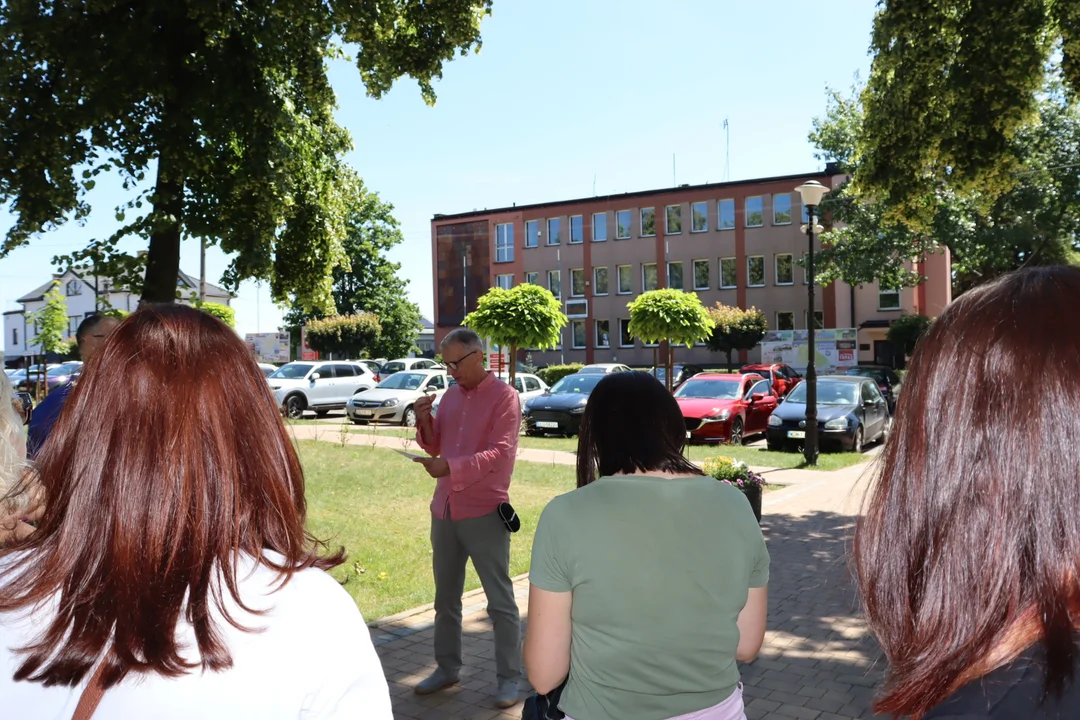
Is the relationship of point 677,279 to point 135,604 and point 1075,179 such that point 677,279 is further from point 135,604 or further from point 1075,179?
point 135,604

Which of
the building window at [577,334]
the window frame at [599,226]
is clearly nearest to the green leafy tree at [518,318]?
the building window at [577,334]

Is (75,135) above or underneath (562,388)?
above

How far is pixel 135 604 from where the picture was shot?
1.32 meters

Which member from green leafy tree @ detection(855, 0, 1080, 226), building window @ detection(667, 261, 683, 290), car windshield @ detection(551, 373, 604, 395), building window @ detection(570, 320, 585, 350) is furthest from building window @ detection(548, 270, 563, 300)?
green leafy tree @ detection(855, 0, 1080, 226)

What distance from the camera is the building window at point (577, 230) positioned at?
171 feet

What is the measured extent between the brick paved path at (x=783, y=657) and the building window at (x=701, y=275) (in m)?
41.3

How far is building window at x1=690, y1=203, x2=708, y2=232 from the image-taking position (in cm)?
4841

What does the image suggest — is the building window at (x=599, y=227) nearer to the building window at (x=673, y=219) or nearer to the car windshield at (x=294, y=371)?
the building window at (x=673, y=219)

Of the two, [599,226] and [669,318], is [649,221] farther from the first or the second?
[669,318]

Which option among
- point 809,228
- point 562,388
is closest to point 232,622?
point 809,228

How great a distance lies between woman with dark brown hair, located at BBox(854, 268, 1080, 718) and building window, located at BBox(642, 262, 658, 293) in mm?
49036

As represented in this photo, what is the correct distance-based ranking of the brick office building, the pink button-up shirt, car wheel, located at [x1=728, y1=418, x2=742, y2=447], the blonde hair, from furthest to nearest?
the brick office building < car wheel, located at [x1=728, y1=418, x2=742, y2=447] < the pink button-up shirt < the blonde hair

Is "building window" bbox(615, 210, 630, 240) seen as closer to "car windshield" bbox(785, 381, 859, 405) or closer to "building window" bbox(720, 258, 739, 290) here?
"building window" bbox(720, 258, 739, 290)

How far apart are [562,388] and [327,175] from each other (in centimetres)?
1345
